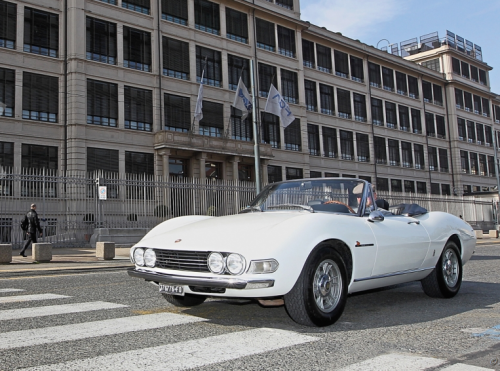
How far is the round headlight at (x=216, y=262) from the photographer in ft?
14.2

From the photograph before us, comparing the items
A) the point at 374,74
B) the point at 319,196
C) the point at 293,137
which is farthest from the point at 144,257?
the point at 374,74

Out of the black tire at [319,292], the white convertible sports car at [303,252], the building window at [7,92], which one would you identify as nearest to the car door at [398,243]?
the white convertible sports car at [303,252]

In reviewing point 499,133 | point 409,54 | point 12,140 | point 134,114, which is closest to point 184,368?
point 12,140

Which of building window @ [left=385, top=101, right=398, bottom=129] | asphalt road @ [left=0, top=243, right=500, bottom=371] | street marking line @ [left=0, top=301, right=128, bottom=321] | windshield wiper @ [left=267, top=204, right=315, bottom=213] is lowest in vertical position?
asphalt road @ [left=0, top=243, right=500, bottom=371]

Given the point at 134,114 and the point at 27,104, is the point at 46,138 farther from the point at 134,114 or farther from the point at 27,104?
the point at 134,114

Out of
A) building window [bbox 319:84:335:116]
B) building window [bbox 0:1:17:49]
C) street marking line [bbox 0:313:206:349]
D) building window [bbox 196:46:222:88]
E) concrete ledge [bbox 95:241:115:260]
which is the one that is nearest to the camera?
street marking line [bbox 0:313:206:349]

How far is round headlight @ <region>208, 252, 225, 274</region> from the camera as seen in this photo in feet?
14.2

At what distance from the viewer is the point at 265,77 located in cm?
3897

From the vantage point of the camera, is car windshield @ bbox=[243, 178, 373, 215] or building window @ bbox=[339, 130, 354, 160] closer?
car windshield @ bbox=[243, 178, 373, 215]

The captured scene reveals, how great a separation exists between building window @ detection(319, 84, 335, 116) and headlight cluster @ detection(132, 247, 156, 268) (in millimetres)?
40810

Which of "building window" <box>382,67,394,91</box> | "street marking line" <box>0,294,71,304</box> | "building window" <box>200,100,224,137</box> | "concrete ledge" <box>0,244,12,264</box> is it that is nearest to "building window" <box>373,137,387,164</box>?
"building window" <box>382,67,394,91</box>

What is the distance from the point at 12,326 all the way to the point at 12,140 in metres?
24.9

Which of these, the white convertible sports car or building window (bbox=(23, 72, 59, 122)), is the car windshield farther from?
building window (bbox=(23, 72, 59, 122))

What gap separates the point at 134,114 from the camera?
103 feet
